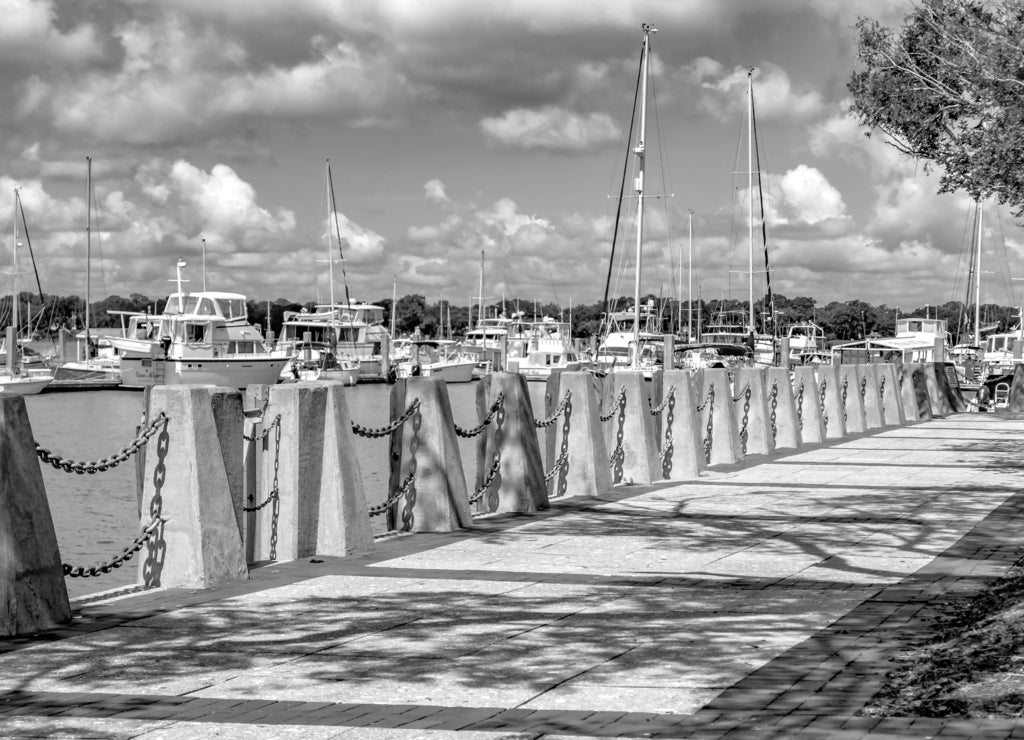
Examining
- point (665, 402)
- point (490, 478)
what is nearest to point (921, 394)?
point (665, 402)

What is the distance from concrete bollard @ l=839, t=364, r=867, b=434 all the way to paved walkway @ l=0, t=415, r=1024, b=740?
44.4 feet

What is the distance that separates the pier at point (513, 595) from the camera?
243 inches

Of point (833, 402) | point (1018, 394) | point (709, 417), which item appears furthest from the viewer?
point (1018, 394)

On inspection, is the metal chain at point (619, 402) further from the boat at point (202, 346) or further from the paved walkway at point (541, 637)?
the boat at point (202, 346)

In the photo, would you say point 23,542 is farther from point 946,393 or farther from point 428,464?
point 946,393

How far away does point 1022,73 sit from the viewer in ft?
51.8

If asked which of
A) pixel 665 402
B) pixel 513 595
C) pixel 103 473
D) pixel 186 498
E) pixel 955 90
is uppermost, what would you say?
pixel 955 90

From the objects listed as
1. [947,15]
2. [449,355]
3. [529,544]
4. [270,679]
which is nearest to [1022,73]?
[947,15]

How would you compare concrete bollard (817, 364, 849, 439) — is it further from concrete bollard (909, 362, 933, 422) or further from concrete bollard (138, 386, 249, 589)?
concrete bollard (138, 386, 249, 589)

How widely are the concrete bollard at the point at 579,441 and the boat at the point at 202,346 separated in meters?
55.6

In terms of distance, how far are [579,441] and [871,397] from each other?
1490 centimetres

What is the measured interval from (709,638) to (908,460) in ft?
43.1

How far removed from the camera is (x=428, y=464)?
12094 millimetres

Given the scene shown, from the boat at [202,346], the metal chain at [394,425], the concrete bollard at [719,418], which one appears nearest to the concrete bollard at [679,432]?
A: the concrete bollard at [719,418]
